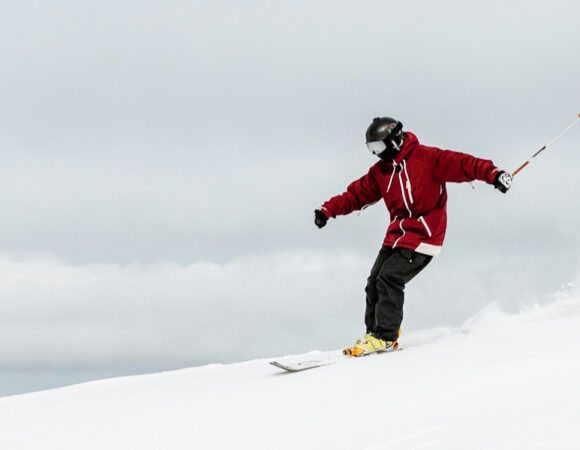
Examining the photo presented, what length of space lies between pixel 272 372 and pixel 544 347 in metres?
2.32

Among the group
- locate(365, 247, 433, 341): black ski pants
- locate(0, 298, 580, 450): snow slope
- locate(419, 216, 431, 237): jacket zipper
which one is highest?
locate(419, 216, 431, 237): jacket zipper

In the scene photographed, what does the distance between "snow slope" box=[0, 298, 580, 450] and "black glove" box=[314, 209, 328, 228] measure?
1619mm

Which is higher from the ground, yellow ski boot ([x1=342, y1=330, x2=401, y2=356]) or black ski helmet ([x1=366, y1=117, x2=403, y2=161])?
black ski helmet ([x1=366, y1=117, x2=403, y2=161])

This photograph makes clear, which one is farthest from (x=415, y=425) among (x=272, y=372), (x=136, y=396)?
(x=136, y=396)

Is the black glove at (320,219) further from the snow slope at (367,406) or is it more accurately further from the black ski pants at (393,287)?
the snow slope at (367,406)

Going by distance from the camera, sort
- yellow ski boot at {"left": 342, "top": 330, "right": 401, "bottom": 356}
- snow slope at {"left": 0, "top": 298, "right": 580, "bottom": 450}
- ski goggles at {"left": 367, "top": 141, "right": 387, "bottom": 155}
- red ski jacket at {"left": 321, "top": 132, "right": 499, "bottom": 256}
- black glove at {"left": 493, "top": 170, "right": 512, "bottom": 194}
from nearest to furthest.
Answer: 1. snow slope at {"left": 0, "top": 298, "right": 580, "bottom": 450}
2. black glove at {"left": 493, "top": 170, "right": 512, "bottom": 194}
3. yellow ski boot at {"left": 342, "top": 330, "right": 401, "bottom": 356}
4. red ski jacket at {"left": 321, "top": 132, "right": 499, "bottom": 256}
5. ski goggles at {"left": 367, "top": 141, "right": 387, "bottom": 155}

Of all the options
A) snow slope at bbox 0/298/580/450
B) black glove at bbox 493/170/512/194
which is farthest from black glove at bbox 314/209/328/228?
black glove at bbox 493/170/512/194

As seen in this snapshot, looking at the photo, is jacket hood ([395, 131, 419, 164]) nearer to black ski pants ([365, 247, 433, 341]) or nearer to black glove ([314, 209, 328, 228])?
black ski pants ([365, 247, 433, 341])

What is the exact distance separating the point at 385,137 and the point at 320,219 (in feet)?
3.88

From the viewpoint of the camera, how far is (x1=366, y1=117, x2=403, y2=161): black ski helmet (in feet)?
19.8

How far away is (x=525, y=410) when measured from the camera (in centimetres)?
331

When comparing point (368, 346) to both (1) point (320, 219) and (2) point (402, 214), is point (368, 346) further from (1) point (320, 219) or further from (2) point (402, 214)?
(1) point (320, 219)

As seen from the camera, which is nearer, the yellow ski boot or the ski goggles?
the yellow ski boot

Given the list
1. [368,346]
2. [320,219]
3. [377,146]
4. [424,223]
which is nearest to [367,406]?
[368,346]
